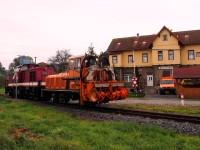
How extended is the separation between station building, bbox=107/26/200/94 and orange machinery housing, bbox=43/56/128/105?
1517 inches

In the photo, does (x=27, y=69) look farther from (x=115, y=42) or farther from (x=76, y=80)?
(x=115, y=42)

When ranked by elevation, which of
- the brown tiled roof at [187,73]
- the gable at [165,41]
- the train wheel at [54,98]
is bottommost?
the train wheel at [54,98]

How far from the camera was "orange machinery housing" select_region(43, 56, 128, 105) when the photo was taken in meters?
22.1

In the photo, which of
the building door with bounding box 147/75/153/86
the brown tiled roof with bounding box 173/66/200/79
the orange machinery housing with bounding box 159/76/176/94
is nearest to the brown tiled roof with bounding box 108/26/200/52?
the building door with bounding box 147/75/153/86

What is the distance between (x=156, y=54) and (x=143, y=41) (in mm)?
3966

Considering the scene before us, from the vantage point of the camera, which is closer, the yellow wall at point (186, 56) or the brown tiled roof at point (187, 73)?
the brown tiled roof at point (187, 73)

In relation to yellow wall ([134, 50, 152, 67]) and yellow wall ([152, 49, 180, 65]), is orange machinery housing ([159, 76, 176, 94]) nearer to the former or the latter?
yellow wall ([152, 49, 180, 65])

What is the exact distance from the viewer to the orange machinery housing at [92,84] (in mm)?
22141

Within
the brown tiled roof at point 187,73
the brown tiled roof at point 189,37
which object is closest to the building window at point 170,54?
the brown tiled roof at point 189,37

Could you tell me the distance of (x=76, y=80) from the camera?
75.9ft

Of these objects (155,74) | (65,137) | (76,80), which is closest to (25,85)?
(76,80)

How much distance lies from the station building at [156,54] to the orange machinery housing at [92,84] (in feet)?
126

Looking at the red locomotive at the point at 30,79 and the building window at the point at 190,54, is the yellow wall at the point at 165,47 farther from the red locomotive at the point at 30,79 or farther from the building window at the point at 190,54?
the red locomotive at the point at 30,79

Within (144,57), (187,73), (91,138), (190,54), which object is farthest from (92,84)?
(144,57)
